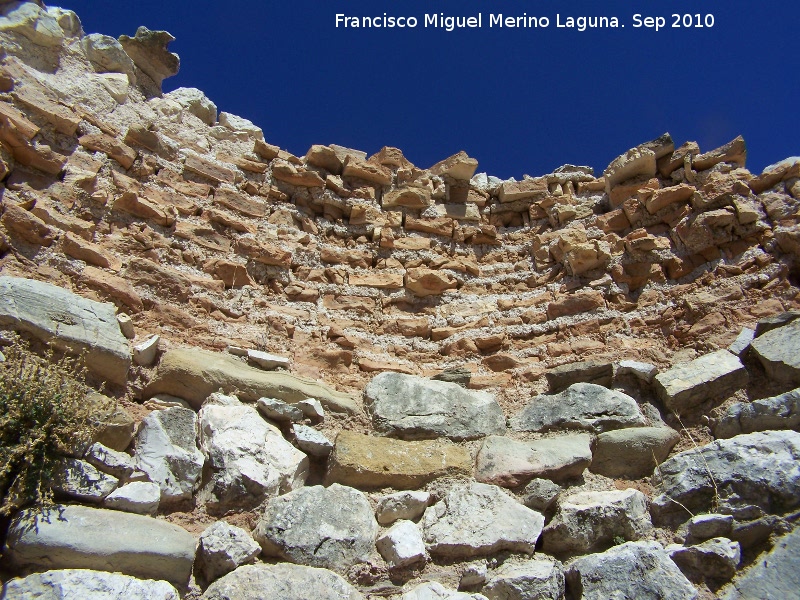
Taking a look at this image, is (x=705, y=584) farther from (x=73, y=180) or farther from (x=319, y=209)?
(x=73, y=180)

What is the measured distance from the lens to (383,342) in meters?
4.71

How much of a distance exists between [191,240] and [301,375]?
1.27 metres

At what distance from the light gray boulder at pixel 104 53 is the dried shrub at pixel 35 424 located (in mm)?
2807

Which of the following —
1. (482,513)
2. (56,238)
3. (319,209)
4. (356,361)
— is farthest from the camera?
(319,209)

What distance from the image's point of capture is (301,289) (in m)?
4.80

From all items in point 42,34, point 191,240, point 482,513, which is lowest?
point 482,513

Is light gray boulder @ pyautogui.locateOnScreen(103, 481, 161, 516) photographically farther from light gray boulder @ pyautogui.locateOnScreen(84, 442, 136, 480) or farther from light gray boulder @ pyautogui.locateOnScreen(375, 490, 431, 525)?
light gray boulder @ pyautogui.locateOnScreen(375, 490, 431, 525)

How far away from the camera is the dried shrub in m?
2.60

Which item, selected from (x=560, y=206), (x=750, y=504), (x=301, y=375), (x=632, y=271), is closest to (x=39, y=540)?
(x=301, y=375)

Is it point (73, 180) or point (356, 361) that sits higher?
point (73, 180)

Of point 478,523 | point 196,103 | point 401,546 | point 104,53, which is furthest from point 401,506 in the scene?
point 104,53

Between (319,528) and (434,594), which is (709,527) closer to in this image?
(434,594)

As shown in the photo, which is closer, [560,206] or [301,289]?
[301,289]

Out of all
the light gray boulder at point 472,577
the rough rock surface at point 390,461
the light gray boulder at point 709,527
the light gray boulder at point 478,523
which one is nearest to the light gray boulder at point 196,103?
the rough rock surface at point 390,461
